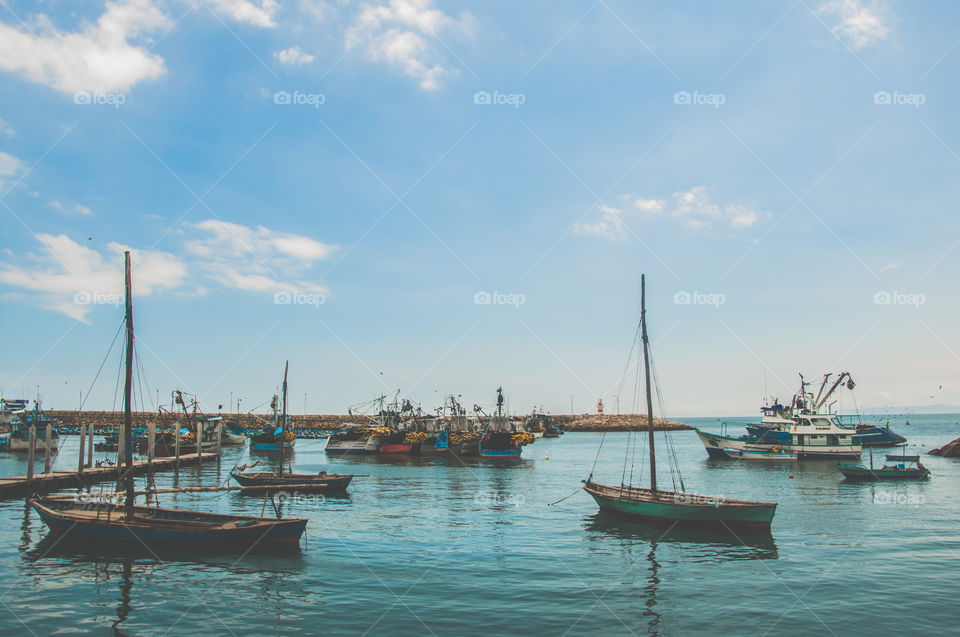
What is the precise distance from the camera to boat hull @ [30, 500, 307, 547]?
28.7 metres

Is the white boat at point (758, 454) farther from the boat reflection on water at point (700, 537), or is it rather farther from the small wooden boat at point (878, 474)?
the boat reflection on water at point (700, 537)

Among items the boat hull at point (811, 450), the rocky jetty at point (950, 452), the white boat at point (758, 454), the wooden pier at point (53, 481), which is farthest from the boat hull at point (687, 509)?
the rocky jetty at point (950, 452)

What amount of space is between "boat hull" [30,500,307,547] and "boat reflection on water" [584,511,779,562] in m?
16.5

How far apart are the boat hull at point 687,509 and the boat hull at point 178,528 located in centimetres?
1862

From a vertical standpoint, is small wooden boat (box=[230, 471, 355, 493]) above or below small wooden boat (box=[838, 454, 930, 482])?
above

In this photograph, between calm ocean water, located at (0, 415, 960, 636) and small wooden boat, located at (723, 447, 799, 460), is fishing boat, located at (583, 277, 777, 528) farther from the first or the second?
small wooden boat, located at (723, 447, 799, 460)

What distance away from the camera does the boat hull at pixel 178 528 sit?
28703 mm

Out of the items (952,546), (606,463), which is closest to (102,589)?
(952,546)

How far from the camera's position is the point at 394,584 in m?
24.5

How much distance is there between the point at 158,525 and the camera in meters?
29.5

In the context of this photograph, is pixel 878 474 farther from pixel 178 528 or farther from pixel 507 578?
pixel 178 528

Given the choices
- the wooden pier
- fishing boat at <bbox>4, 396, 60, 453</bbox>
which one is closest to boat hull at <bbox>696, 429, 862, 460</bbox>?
the wooden pier

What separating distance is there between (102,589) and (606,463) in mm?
77704

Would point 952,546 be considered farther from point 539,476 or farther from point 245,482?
point 245,482
